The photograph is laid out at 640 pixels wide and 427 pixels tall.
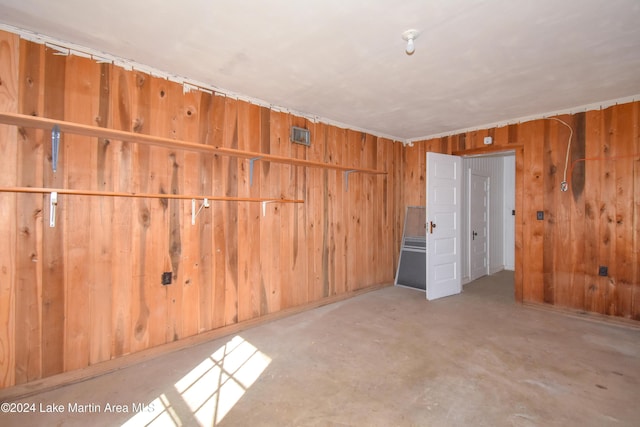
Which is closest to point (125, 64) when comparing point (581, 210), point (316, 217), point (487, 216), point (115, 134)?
point (115, 134)

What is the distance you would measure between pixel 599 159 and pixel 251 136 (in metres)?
3.86

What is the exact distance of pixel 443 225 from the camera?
426 centimetres

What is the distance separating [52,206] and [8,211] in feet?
0.79

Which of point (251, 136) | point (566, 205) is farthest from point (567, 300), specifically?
point (251, 136)

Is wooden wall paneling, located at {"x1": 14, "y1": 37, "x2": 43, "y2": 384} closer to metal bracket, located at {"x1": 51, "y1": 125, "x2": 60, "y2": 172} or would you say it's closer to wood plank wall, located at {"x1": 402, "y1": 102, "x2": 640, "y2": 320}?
metal bracket, located at {"x1": 51, "y1": 125, "x2": 60, "y2": 172}

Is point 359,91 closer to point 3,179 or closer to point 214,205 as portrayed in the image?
point 214,205

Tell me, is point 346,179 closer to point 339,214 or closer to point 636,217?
point 339,214

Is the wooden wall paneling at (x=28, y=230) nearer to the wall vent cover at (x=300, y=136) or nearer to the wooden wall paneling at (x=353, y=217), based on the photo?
the wall vent cover at (x=300, y=136)

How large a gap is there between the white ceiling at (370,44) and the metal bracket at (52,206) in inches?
43.4

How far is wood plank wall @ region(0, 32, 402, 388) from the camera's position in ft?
6.56

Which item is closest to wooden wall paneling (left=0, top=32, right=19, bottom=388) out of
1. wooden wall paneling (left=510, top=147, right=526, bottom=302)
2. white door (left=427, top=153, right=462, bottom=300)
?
white door (left=427, top=153, right=462, bottom=300)

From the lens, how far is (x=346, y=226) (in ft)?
13.7

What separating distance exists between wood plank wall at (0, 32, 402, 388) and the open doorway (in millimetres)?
2878

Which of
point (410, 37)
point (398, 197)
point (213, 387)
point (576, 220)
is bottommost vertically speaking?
point (213, 387)
